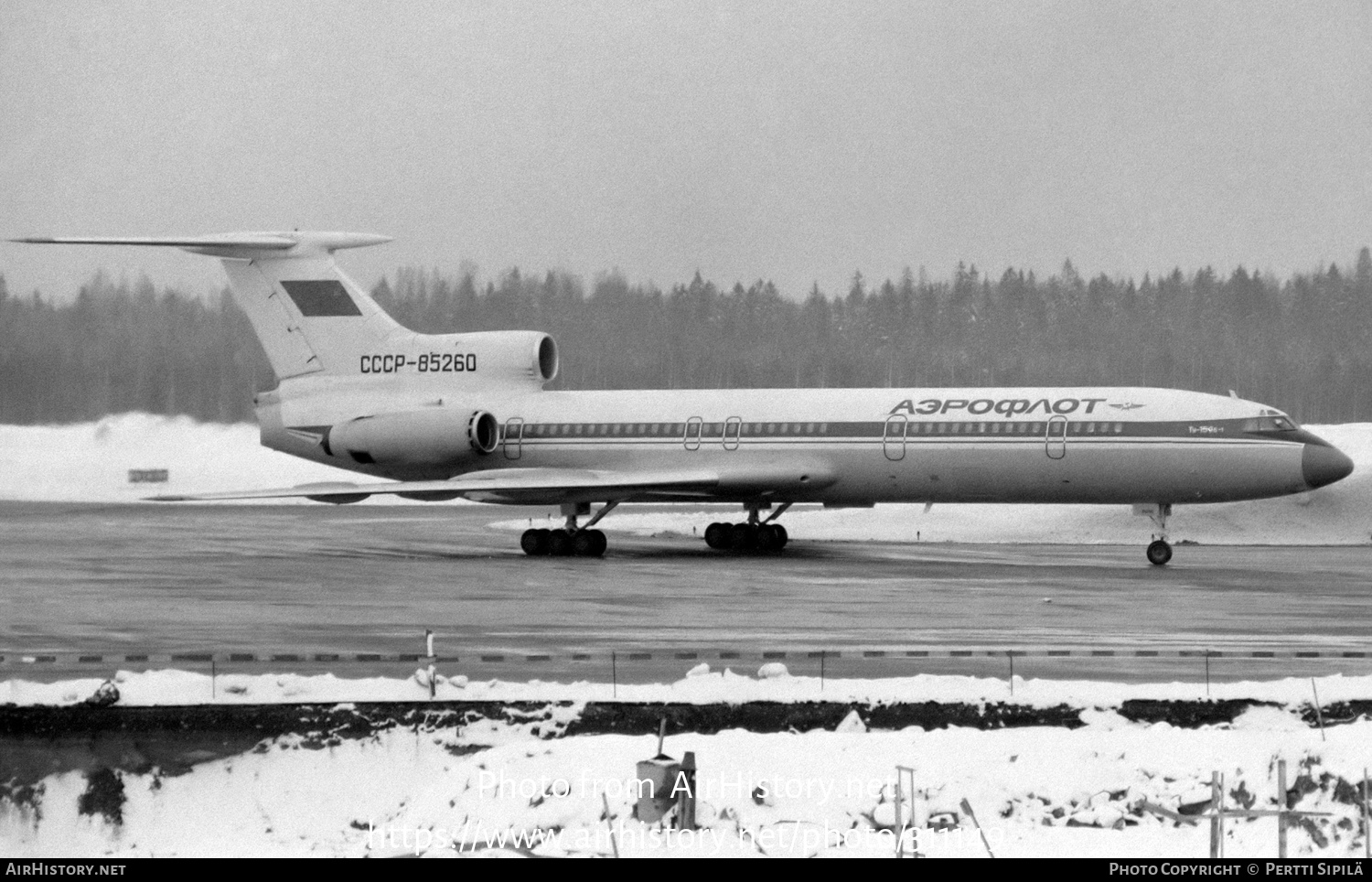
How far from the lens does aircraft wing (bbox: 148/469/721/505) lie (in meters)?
28.7

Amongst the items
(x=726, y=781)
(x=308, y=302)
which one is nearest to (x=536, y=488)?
(x=308, y=302)

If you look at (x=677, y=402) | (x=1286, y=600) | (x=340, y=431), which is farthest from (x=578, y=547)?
(x=1286, y=600)

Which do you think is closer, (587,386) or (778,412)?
(778,412)

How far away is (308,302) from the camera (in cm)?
3341

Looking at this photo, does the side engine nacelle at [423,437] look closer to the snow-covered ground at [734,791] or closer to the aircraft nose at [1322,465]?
the aircraft nose at [1322,465]

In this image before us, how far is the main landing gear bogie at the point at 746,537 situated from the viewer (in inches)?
1248

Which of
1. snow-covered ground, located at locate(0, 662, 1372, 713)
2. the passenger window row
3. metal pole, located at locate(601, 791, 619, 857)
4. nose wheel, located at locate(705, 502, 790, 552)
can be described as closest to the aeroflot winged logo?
the passenger window row

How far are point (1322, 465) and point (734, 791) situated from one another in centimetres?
1903

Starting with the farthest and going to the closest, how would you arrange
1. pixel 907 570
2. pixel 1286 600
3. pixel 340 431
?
pixel 340 431 < pixel 907 570 < pixel 1286 600

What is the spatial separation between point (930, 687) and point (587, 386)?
1461 inches

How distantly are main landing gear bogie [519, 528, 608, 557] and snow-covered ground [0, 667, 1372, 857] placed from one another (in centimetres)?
1703

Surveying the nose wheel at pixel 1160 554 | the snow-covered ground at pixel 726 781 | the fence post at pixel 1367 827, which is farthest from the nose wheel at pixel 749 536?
the fence post at pixel 1367 827

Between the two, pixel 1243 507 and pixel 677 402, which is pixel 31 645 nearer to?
pixel 677 402
